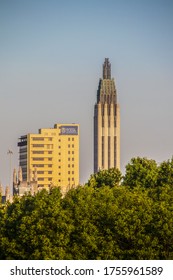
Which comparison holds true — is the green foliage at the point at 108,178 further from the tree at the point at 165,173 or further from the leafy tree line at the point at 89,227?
the leafy tree line at the point at 89,227

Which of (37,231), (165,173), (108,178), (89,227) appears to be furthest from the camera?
(108,178)

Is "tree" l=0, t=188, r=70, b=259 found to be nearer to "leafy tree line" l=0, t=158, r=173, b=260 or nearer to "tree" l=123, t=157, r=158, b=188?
"leafy tree line" l=0, t=158, r=173, b=260

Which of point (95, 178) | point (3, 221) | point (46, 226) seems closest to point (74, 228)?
point (46, 226)

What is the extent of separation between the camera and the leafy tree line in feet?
332

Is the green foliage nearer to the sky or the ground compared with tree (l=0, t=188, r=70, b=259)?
nearer to the sky

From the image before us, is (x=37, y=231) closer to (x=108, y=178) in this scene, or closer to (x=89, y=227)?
(x=89, y=227)

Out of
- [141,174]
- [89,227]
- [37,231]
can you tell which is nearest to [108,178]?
[141,174]

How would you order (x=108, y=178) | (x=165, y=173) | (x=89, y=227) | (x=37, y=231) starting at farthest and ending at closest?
(x=108, y=178) < (x=165, y=173) < (x=89, y=227) < (x=37, y=231)

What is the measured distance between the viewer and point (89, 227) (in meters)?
105

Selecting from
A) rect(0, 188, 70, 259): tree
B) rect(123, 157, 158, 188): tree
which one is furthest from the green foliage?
rect(0, 188, 70, 259): tree

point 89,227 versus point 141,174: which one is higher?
point 141,174

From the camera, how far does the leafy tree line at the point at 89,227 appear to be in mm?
101312
